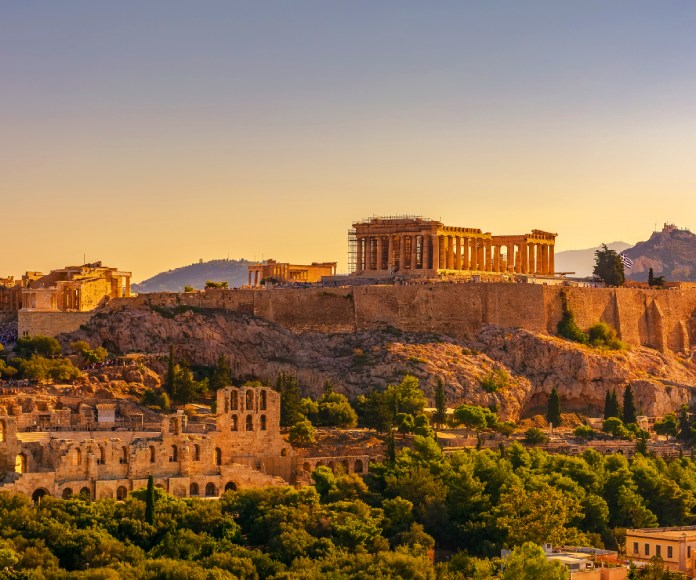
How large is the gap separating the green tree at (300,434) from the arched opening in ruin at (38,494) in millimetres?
13743

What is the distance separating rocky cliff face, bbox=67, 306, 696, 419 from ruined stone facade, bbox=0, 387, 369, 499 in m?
15.2

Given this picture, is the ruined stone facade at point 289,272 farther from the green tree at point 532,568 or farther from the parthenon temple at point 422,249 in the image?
the green tree at point 532,568

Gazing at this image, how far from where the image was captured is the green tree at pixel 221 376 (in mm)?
100438

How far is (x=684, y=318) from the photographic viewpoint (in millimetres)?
127875

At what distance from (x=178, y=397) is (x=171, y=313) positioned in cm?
1174

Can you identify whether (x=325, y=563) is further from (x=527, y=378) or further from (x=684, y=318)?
(x=684, y=318)

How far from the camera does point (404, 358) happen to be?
10706 centimetres

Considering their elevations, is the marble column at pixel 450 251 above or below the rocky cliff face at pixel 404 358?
above

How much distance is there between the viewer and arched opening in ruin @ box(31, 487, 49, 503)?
8112 centimetres

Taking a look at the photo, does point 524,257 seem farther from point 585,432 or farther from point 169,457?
point 169,457

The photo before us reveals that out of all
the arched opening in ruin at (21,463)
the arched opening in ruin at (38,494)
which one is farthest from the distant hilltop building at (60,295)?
the arched opening in ruin at (38,494)

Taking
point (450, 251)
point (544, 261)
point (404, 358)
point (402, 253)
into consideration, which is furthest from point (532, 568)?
point (544, 261)

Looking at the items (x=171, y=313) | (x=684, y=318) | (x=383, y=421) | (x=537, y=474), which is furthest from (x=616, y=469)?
(x=684, y=318)

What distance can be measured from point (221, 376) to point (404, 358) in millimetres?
11134
